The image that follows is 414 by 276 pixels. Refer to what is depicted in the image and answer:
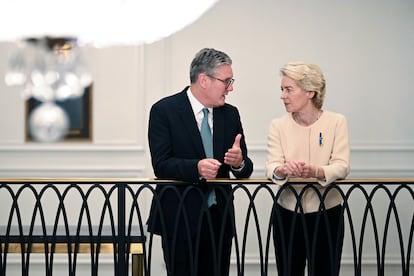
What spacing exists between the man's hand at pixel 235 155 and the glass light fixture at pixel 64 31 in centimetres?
154

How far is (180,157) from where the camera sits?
4.74m

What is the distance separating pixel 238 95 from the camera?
23.9 feet

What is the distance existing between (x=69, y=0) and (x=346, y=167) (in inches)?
94.9

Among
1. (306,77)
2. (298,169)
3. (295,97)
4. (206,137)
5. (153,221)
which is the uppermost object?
(306,77)

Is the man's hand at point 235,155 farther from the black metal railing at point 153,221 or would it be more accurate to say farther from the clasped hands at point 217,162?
the black metal railing at point 153,221

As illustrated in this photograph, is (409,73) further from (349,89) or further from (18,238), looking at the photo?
(18,238)

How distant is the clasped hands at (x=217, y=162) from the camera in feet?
14.8

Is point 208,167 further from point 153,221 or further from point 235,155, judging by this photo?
point 153,221

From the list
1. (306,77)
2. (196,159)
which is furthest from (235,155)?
(306,77)

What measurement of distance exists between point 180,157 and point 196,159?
0.31 ft

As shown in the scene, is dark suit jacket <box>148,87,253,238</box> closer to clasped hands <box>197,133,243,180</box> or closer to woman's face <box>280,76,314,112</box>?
clasped hands <box>197,133,243,180</box>

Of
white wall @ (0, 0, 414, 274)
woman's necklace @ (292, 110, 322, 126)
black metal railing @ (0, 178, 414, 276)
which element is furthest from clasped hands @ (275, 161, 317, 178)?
white wall @ (0, 0, 414, 274)

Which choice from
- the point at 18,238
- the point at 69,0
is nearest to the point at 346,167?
the point at 18,238

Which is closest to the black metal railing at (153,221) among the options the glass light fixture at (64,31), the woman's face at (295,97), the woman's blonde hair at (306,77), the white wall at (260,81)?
the white wall at (260,81)
